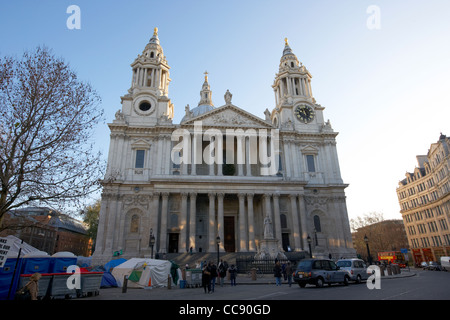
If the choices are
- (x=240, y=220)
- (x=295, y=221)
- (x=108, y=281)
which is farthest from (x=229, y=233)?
(x=108, y=281)

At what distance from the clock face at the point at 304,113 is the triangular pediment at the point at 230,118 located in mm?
6924

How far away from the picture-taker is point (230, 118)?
39.3 m

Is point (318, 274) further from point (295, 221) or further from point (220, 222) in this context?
point (295, 221)

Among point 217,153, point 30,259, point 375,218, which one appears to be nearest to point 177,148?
point 217,153

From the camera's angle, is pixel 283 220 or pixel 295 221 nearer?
pixel 295 221

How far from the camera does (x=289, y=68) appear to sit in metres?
48.1

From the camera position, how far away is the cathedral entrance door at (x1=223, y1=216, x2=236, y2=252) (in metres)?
36.5

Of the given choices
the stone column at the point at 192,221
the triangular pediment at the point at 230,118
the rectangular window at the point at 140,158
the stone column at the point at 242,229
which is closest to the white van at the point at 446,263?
the stone column at the point at 242,229

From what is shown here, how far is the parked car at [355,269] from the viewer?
687 inches

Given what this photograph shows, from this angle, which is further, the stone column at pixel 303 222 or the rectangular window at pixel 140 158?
the rectangular window at pixel 140 158

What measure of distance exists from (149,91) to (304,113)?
23.6 metres

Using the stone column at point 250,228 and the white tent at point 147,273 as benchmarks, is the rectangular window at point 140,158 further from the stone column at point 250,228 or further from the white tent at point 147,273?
the white tent at point 147,273

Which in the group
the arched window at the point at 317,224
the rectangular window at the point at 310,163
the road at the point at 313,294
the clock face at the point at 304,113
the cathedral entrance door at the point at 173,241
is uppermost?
the clock face at the point at 304,113
